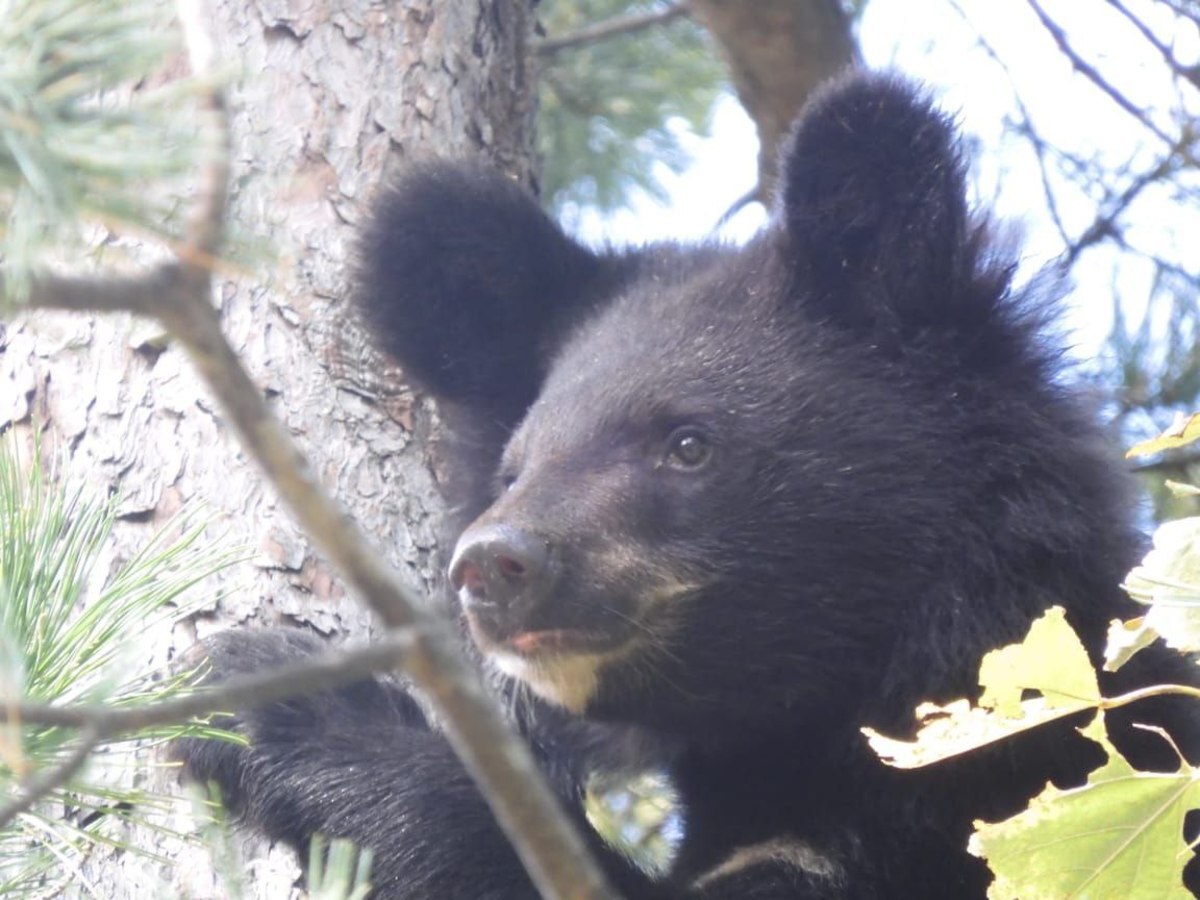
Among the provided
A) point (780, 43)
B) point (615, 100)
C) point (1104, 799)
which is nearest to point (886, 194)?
point (1104, 799)

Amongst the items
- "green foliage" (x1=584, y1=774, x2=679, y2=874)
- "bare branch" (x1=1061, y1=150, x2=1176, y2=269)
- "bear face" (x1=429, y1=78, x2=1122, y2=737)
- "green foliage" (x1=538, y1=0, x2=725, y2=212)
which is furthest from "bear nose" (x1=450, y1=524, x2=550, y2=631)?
"green foliage" (x1=538, y1=0, x2=725, y2=212)

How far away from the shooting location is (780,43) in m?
5.23

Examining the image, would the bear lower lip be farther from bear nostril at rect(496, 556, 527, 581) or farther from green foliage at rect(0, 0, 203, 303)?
green foliage at rect(0, 0, 203, 303)

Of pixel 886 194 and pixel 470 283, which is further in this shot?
pixel 470 283

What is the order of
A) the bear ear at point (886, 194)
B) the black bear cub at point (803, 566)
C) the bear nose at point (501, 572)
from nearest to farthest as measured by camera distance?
the bear nose at point (501, 572) → the black bear cub at point (803, 566) → the bear ear at point (886, 194)

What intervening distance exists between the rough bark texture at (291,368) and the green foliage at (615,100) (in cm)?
286

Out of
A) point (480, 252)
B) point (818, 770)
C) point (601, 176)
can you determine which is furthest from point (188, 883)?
point (601, 176)

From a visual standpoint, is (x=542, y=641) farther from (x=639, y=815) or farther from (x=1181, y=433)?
(x=639, y=815)

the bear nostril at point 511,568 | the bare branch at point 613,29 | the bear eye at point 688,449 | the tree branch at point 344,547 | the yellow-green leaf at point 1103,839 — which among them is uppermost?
the bare branch at point 613,29

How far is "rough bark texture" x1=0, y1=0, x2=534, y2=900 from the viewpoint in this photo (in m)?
3.36

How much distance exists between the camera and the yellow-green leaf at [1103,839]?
1937 millimetres

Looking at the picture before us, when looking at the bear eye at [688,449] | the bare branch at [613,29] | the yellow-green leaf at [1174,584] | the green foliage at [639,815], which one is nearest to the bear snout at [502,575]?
the bear eye at [688,449]

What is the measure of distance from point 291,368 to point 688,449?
3.06 ft

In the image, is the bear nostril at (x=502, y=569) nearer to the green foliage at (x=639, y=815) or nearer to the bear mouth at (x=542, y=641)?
the bear mouth at (x=542, y=641)
